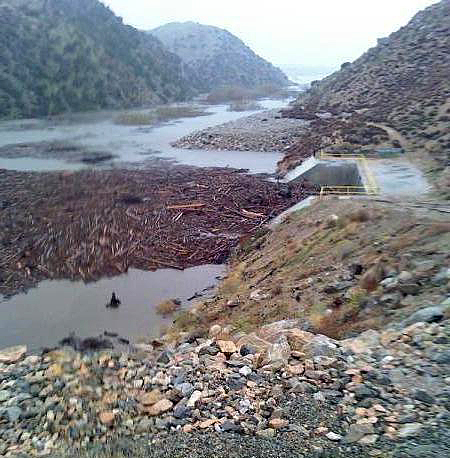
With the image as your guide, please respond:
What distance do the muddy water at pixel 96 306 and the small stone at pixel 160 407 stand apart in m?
6.31

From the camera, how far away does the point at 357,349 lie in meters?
6.96

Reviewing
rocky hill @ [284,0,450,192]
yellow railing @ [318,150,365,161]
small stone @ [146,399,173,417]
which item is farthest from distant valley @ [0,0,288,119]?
small stone @ [146,399,173,417]

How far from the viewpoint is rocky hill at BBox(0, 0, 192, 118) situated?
64.6 metres

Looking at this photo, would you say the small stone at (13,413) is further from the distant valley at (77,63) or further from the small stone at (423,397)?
the distant valley at (77,63)

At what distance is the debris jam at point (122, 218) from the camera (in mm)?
17375

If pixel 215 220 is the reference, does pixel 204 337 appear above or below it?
above

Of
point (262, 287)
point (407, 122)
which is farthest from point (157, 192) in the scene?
point (407, 122)

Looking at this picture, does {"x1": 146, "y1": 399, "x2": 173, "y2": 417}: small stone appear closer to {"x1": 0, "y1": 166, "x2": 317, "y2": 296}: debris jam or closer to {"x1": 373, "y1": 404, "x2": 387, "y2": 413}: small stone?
{"x1": 373, "y1": 404, "x2": 387, "y2": 413}: small stone

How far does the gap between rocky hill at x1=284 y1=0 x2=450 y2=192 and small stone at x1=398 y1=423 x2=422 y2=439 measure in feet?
54.2

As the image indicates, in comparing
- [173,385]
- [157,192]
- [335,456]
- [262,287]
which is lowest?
[157,192]

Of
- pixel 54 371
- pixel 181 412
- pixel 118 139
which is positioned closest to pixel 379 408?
pixel 181 412

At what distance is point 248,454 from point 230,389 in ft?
3.62

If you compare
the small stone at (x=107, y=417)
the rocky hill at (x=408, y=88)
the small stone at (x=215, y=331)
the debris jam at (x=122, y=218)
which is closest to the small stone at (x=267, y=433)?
the small stone at (x=107, y=417)

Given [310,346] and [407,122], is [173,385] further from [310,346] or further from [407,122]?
[407,122]
